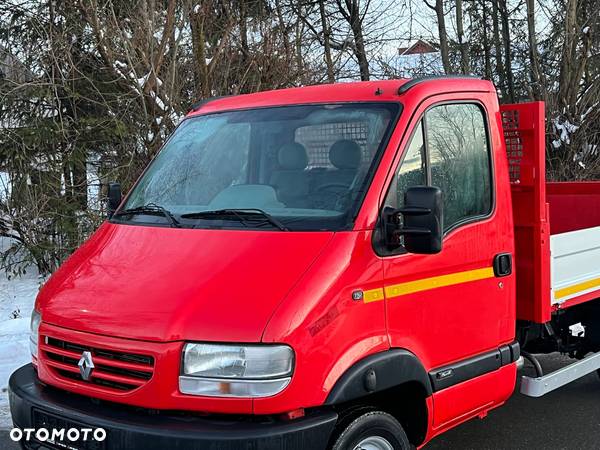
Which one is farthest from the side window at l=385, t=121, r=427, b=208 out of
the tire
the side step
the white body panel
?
the side step

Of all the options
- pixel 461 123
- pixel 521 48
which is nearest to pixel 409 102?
pixel 461 123

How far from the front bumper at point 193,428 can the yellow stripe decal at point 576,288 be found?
2.18 meters

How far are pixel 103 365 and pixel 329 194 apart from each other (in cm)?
134

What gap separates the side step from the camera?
14.5ft

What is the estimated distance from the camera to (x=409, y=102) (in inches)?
145

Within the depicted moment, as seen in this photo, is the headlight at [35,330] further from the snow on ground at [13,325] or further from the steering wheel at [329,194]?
the snow on ground at [13,325]

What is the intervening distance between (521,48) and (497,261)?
13.6 m

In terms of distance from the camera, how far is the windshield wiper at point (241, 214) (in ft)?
11.2

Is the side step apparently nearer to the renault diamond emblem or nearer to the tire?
the tire

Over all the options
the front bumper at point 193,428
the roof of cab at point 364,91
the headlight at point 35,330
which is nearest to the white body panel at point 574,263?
the roof of cab at point 364,91

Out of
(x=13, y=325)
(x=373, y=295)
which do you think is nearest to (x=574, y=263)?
(x=373, y=295)

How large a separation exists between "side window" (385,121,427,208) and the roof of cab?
23 centimetres

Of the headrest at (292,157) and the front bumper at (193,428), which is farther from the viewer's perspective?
the headrest at (292,157)

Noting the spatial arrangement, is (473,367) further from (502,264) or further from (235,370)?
(235,370)
